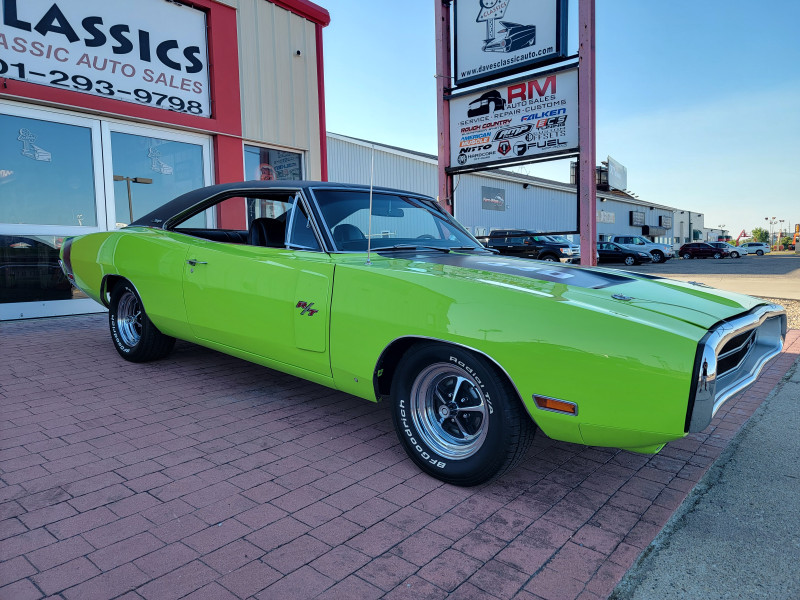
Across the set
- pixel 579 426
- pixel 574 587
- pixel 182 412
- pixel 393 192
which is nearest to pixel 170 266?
pixel 182 412

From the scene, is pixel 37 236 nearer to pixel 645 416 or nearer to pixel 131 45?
pixel 131 45

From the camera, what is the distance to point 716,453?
296 cm

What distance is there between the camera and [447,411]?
257 centimetres

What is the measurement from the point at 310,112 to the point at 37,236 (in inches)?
190

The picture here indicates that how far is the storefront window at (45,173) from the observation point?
657cm

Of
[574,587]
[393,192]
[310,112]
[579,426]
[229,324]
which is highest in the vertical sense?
[310,112]

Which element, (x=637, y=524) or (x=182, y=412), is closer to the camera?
(x=637, y=524)

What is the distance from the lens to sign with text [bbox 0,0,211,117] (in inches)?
253

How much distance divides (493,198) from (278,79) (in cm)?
2059

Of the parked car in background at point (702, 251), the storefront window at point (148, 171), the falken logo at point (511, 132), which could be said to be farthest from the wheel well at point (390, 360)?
the parked car in background at point (702, 251)

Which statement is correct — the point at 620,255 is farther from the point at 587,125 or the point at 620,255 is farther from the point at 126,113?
the point at 126,113

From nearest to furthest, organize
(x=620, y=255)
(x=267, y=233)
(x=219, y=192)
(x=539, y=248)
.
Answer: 1. (x=267, y=233)
2. (x=219, y=192)
3. (x=539, y=248)
4. (x=620, y=255)

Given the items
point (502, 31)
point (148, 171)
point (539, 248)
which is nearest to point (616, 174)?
point (539, 248)

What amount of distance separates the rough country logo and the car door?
172 inches
